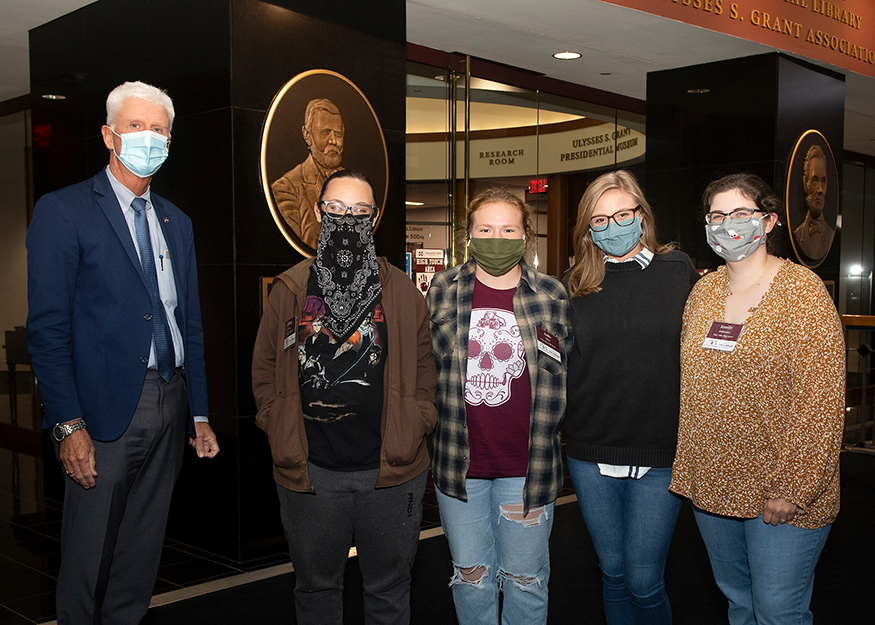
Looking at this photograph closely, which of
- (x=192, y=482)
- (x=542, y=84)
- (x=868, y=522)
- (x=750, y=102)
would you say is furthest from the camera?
(x=542, y=84)

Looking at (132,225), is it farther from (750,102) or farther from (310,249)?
(750,102)

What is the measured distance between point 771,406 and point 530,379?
0.69m

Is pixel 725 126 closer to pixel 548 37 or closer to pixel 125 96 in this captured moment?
pixel 548 37

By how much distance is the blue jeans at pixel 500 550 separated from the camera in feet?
8.07

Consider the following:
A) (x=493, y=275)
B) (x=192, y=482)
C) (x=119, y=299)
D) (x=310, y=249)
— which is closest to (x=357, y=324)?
(x=493, y=275)

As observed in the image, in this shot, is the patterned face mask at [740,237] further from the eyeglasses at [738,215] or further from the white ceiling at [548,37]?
the white ceiling at [548,37]

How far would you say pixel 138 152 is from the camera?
2445mm

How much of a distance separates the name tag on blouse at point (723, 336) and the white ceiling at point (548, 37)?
356 cm

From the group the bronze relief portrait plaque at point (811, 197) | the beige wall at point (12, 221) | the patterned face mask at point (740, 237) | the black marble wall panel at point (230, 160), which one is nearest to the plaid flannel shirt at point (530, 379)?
the patterned face mask at point (740, 237)

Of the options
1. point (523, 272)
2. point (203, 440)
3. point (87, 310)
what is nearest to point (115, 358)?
point (87, 310)

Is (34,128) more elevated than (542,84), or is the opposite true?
(542,84)

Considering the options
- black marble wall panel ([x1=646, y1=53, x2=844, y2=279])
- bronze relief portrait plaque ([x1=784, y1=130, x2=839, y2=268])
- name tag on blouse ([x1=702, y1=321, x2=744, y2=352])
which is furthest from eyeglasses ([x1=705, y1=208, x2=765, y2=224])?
bronze relief portrait plaque ([x1=784, y1=130, x2=839, y2=268])

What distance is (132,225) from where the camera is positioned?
2.46m

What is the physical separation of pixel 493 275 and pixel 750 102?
501 centimetres
